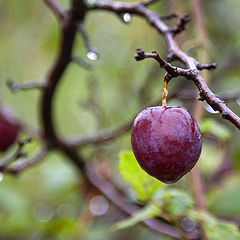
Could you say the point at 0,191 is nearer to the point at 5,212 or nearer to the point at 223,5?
the point at 5,212

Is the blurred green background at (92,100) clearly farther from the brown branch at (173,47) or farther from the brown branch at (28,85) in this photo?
the brown branch at (173,47)

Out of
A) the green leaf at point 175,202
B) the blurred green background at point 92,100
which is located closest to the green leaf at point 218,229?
the green leaf at point 175,202

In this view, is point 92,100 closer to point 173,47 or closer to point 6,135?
point 6,135

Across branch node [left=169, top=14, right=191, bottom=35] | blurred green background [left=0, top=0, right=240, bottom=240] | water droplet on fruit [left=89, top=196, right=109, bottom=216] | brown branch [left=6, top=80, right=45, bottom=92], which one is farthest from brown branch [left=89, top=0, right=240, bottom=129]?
water droplet on fruit [left=89, top=196, right=109, bottom=216]

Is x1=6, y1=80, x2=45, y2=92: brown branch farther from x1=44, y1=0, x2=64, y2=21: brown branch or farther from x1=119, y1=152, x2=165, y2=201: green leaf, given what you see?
x1=119, y1=152, x2=165, y2=201: green leaf

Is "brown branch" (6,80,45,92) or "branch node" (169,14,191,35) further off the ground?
"branch node" (169,14,191,35)

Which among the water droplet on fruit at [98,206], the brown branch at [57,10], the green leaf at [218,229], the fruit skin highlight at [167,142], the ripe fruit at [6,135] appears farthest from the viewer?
the water droplet on fruit at [98,206]

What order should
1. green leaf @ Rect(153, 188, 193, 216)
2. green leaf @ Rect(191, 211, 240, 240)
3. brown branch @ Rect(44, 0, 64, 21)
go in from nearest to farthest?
1. green leaf @ Rect(191, 211, 240, 240)
2. green leaf @ Rect(153, 188, 193, 216)
3. brown branch @ Rect(44, 0, 64, 21)

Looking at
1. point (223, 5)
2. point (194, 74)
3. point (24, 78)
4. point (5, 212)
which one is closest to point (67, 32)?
point (194, 74)
